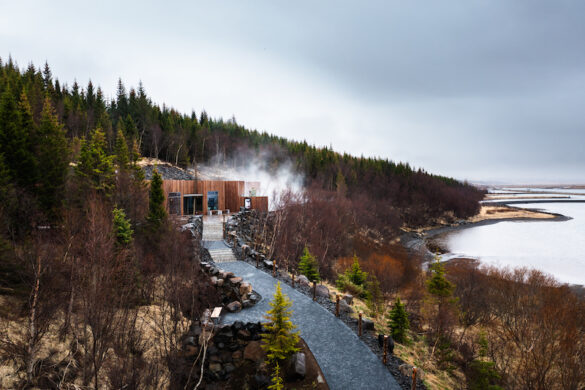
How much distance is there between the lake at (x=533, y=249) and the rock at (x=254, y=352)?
32180 mm

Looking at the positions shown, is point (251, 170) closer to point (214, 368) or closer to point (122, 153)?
point (122, 153)

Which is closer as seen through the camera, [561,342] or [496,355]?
[561,342]

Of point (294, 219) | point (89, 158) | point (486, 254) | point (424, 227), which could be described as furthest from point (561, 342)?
point (424, 227)

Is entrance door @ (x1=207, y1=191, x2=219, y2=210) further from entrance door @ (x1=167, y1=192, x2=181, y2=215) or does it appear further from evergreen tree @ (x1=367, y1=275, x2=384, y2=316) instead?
evergreen tree @ (x1=367, y1=275, x2=384, y2=316)

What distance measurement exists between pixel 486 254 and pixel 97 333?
43.9 m

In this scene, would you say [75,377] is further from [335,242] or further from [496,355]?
[335,242]

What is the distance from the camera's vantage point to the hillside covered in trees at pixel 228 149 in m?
53.7

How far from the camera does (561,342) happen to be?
39.9 ft

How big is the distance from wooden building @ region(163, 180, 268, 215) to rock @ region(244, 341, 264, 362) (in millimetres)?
23573

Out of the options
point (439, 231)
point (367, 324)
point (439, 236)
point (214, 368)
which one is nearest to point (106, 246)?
point (214, 368)

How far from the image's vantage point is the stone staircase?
16.9 m

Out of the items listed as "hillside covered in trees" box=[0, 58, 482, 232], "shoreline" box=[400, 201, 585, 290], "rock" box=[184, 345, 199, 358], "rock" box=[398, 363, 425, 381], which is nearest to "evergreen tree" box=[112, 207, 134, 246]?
"rock" box=[184, 345, 199, 358]

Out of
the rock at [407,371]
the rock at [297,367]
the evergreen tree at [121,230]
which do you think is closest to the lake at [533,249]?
the rock at [407,371]

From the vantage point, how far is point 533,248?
3903 centimetres
